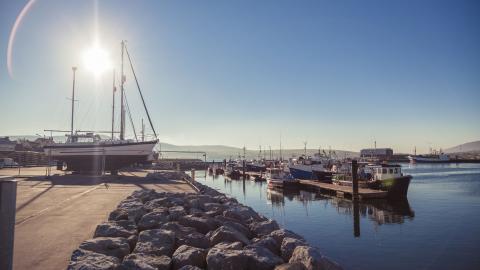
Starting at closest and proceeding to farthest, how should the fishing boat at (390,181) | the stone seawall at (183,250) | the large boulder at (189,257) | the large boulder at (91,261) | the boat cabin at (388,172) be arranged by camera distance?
the large boulder at (91,261), the stone seawall at (183,250), the large boulder at (189,257), the fishing boat at (390,181), the boat cabin at (388,172)

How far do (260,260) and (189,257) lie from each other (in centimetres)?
168

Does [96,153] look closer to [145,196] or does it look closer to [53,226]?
[145,196]

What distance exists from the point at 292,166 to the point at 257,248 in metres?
54.5

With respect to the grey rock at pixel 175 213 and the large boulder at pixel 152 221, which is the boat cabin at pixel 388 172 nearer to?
the grey rock at pixel 175 213

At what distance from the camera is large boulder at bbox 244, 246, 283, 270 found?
8.27 m

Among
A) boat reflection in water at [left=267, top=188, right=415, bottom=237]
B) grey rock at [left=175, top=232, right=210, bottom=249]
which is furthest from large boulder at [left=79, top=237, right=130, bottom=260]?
boat reflection in water at [left=267, top=188, right=415, bottom=237]

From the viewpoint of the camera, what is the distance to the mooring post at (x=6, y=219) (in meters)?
4.09

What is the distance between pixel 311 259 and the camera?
8.12 meters

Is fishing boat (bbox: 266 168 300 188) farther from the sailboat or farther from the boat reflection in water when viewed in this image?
the sailboat

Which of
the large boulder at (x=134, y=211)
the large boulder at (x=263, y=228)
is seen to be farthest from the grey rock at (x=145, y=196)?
the large boulder at (x=263, y=228)

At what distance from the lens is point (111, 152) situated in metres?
44.7

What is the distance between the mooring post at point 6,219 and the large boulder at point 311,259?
5971 millimetres

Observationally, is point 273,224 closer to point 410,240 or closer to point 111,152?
point 410,240

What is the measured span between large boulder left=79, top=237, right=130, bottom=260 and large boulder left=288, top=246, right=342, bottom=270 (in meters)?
4.15
